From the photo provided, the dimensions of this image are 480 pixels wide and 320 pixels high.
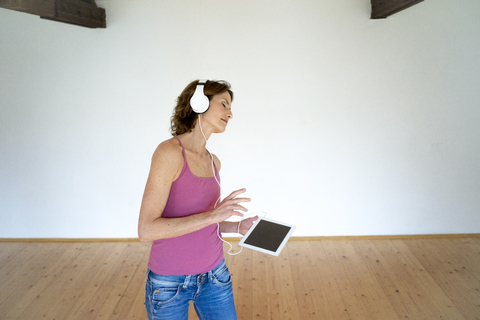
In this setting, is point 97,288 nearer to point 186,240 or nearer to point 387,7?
point 186,240

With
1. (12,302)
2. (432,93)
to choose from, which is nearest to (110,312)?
(12,302)

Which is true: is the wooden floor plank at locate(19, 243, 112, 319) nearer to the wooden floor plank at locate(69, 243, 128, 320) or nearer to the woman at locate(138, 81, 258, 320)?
the wooden floor plank at locate(69, 243, 128, 320)

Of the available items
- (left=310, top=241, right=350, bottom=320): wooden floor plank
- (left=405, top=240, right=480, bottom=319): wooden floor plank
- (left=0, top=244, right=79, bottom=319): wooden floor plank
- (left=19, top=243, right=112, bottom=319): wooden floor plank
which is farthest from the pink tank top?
(left=405, top=240, right=480, bottom=319): wooden floor plank

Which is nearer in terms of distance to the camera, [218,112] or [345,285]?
[218,112]

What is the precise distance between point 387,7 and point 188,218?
242cm

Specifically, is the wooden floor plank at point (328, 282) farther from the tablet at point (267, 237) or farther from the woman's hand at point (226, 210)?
the woman's hand at point (226, 210)

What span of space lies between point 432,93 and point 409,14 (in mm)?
693

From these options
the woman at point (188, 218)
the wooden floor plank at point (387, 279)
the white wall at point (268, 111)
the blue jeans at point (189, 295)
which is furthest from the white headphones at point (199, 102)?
the wooden floor plank at point (387, 279)

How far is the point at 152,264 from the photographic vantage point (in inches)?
55.1

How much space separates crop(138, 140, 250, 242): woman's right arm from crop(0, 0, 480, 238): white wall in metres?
2.05

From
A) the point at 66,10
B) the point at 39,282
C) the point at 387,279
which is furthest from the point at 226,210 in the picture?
the point at 39,282

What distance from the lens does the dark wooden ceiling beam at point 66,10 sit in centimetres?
222

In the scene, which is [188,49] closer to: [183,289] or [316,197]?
[316,197]

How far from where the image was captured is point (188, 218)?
51.3 inches
